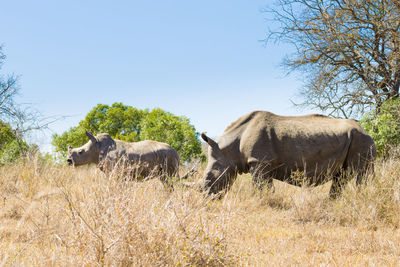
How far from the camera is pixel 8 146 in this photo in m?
19.6

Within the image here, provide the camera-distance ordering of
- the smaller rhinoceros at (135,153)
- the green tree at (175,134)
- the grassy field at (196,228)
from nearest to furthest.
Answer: the grassy field at (196,228) → the smaller rhinoceros at (135,153) → the green tree at (175,134)

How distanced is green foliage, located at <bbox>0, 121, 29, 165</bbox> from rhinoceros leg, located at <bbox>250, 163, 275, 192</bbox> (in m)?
12.3

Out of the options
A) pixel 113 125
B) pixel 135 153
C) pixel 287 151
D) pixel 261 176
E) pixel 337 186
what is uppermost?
pixel 113 125

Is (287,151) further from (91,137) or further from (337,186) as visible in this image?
(91,137)

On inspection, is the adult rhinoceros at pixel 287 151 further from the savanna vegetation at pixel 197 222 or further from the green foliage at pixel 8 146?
the green foliage at pixel 8 146

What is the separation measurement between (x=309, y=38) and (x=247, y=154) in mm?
9775

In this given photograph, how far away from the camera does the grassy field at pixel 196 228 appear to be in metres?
2.39

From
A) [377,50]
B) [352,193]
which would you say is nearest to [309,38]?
[377,50]

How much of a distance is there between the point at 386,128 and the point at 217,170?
7.64m

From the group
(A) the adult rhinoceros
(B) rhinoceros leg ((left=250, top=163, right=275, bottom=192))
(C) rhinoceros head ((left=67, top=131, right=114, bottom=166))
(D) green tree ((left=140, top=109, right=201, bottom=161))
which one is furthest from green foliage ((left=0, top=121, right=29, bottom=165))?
(B) rhinoceros leg ((left=250, top=163, right=275, bottom=192))

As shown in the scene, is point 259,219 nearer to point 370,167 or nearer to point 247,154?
point 247,154

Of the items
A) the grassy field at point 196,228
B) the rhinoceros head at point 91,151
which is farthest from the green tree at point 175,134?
the grassy field at point 196,228

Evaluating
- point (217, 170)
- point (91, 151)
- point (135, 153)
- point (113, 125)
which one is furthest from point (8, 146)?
point (217, 170)

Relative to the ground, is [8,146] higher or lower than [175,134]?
higher
